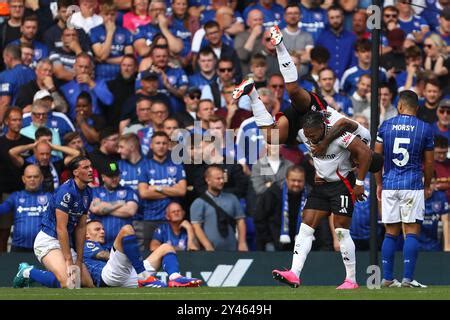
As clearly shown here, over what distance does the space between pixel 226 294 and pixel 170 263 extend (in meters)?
1.97

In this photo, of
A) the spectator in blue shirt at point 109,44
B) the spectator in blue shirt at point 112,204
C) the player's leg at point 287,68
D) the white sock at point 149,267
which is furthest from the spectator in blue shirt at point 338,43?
the player's leg at point 287,68

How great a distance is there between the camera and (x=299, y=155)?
18562 mm

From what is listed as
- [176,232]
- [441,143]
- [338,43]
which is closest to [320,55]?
[338,43]

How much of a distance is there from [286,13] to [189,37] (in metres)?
1.55

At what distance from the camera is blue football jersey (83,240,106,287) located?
1538 cm

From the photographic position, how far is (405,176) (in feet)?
48.9

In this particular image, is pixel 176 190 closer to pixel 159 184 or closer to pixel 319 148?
pixel 159 184

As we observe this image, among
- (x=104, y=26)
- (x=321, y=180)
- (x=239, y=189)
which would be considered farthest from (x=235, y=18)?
(x=321, y=180)

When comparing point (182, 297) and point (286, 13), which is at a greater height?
point (286, 13)

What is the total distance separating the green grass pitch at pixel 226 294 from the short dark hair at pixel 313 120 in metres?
1.69

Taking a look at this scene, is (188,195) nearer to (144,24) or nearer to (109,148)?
(109,148)

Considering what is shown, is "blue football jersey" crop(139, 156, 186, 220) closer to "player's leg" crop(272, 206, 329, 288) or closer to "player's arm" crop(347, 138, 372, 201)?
"player's leg" crop(272, 206, 329, 288)

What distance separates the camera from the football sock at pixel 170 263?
15.0m

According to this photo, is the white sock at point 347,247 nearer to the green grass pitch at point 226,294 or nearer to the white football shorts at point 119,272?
the green grass pitch at point 226,294
